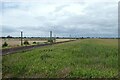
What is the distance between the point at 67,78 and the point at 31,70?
341 cm

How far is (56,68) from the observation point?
17.2 metres

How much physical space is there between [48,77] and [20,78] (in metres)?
1.51

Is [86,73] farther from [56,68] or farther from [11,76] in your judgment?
[11,76]

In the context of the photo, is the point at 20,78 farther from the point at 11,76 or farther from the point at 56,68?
the point at 56,68

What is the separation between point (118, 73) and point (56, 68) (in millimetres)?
3749

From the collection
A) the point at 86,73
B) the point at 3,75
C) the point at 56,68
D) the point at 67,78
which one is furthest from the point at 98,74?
the point at 3,75

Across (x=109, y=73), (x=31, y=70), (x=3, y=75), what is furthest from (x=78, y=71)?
(x=3, y=75)

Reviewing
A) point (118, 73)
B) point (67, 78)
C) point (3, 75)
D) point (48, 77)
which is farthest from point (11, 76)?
point (118, 73)

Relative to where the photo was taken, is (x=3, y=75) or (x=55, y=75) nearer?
(x=55, y=75)

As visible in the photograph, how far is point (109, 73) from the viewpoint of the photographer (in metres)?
15.4

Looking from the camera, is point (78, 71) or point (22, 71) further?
point (22, 71)

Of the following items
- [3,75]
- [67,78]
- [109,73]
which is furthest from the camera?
[3,75]

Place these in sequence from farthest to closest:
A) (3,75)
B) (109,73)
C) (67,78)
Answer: (3,75), (109,73), (67,78)

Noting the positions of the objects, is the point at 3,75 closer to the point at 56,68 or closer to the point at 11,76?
the point at 11,76
